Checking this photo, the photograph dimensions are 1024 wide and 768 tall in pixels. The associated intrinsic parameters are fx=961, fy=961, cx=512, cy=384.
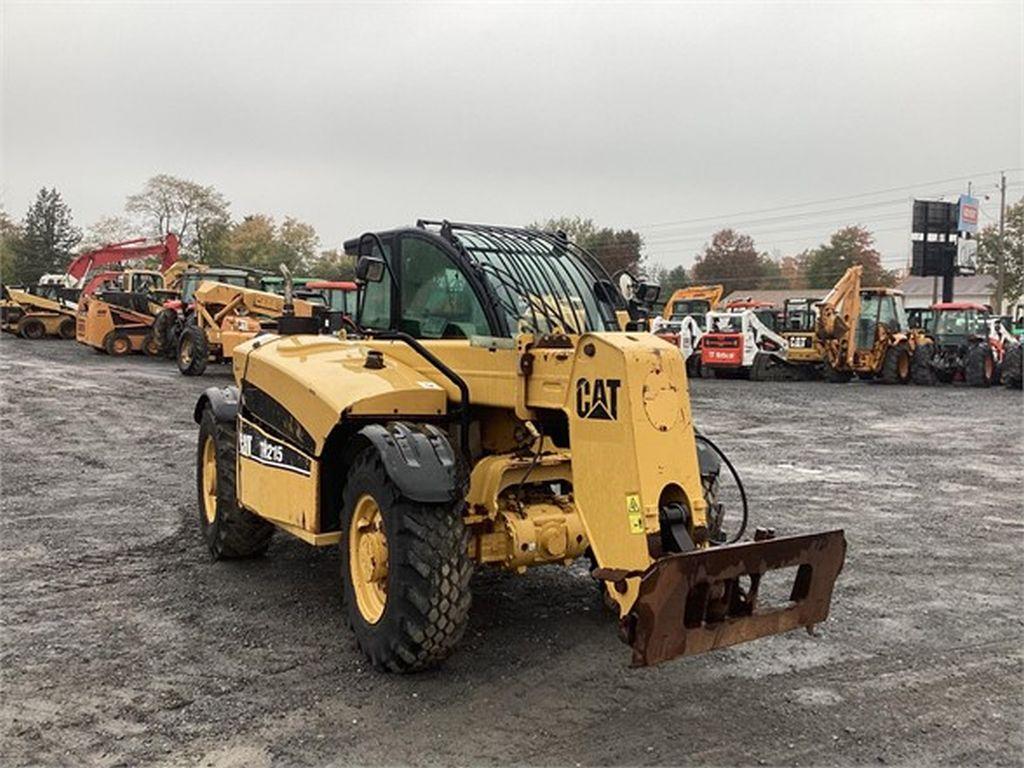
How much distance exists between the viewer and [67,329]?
34.2 m

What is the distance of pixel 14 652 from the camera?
469cm

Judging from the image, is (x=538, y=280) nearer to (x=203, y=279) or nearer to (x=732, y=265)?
(x=203, y=279)

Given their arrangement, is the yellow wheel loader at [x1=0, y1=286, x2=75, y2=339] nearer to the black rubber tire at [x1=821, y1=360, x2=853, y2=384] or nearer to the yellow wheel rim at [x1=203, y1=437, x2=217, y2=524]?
the black rubber tire at [x1=821, y1=360, x2=853, y2=384]

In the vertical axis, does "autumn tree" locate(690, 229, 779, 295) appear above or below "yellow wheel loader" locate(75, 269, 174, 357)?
above

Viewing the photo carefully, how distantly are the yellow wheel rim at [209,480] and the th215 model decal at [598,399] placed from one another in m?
3.50

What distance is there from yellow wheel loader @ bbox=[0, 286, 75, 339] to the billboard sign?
127ft

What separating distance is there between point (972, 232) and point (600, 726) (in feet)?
167

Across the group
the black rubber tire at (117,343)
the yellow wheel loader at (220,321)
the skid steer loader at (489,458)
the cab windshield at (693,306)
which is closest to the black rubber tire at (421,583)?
the skid steer loader at (489,458)

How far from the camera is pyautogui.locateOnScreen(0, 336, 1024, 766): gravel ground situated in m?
3.78

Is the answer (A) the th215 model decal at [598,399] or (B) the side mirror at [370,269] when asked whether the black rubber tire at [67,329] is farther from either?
(A) the th215 model decal at [598,399]

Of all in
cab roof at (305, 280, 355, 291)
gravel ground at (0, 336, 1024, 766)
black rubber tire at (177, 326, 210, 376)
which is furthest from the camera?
cab roof at (305, 280, 355, 291)

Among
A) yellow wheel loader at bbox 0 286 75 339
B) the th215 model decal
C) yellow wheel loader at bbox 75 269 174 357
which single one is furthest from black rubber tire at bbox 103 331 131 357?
the th215 model decal

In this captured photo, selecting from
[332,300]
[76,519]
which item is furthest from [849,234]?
[76,519]

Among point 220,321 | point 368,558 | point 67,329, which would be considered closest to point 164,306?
point 220,321
